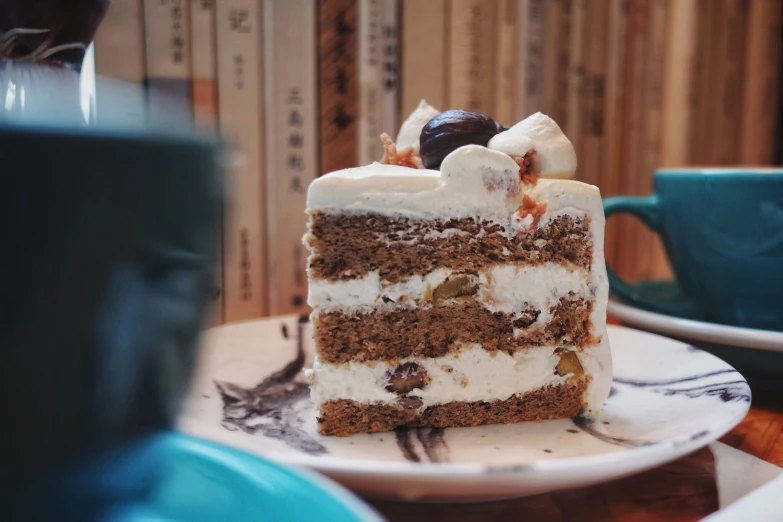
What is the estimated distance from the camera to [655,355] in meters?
1.09

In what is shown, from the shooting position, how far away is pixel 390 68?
152 centimetres

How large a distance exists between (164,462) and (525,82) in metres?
1.52

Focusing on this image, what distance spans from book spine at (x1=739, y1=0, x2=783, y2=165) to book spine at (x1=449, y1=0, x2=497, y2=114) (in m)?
1.18

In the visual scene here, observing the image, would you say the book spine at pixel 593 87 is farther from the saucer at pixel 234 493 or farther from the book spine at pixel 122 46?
the saucer at pixel 234 493

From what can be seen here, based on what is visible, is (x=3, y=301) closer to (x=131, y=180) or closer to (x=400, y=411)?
(x=131, y=180)

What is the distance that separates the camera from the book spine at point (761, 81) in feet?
7.27

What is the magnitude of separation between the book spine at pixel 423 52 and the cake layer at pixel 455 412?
2.82ft

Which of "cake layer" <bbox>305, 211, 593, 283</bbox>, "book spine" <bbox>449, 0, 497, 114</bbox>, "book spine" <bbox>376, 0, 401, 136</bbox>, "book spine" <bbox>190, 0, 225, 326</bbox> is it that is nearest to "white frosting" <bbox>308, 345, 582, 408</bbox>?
"cake layer" <bbox>305, 211, 593, 283</bbox>

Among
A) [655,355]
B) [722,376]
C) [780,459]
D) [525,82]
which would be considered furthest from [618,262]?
[780,459]

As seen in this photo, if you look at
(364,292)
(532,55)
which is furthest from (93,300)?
(532,55)

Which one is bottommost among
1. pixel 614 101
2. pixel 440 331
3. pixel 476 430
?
pixel 476 430

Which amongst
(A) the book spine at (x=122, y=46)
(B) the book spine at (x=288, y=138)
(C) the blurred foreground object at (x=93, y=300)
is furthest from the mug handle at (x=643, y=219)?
(C) the blurred foreground object at (x=93, y=300)

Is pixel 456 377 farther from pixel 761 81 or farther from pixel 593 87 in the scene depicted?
pixel 761 81

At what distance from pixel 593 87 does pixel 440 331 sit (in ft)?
4.12
